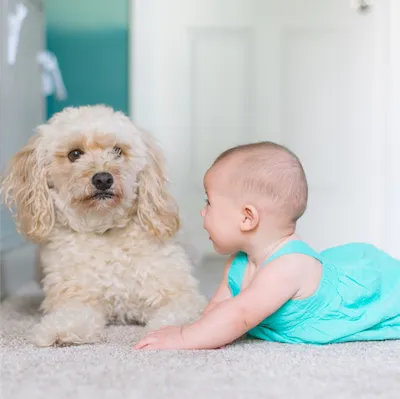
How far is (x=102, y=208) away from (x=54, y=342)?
1.35 ft

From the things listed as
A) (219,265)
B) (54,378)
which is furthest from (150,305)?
(219,265)

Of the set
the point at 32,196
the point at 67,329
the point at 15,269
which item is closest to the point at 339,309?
the point at 67,329

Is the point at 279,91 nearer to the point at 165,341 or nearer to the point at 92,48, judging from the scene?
the point at 92,48

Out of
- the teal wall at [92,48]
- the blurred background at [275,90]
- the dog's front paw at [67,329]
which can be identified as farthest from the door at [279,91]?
the dog's front paw at [67,329]

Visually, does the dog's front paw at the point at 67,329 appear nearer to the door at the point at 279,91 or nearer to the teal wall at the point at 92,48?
the door at the point at 279,91

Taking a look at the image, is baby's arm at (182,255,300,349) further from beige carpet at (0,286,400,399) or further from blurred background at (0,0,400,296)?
blurred background at (0,0,400,296)

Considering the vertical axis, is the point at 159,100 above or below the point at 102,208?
above

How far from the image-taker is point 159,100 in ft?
12.8

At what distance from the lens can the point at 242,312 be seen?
1484 mm

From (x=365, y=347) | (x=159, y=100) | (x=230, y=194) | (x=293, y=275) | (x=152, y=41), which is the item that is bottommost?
(x=365, y=347)

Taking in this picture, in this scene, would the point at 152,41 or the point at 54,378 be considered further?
the point at 152,41

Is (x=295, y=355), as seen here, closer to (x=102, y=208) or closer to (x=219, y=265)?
(x=102, y=208)

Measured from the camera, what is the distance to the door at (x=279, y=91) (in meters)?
3.80

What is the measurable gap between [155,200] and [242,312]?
0.57m
